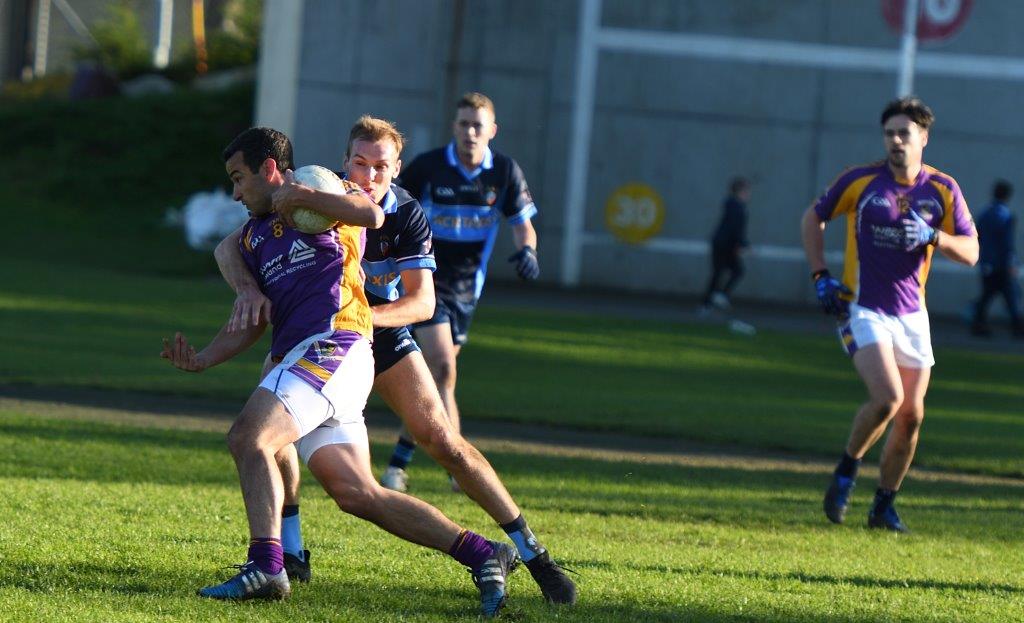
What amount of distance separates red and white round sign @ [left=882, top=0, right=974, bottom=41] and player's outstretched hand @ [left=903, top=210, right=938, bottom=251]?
1899 centimetres

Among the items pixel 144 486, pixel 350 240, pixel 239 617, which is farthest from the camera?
pixel 144 486

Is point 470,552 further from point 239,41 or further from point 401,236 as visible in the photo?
point 239,41

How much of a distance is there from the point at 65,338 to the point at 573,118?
13.1 m

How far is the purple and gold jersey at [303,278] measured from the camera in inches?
223

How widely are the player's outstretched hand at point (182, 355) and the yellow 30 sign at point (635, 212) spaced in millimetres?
21827

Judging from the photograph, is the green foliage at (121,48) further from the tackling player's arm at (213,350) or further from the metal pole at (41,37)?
the tackling player's arm at (213,350)

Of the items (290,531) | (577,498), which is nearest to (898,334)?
(577,498)

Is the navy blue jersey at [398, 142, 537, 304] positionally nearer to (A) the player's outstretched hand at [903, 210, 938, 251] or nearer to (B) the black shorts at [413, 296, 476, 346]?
(B) the black shorts at [413, 296, 476, 346]

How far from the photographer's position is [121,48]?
145 feet

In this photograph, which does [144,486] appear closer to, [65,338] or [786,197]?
[65,338]

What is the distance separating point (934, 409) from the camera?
14812mm

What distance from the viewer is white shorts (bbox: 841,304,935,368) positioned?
28.1 feet

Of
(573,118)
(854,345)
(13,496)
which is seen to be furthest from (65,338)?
(573,118)

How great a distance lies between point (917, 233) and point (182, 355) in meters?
4.44
